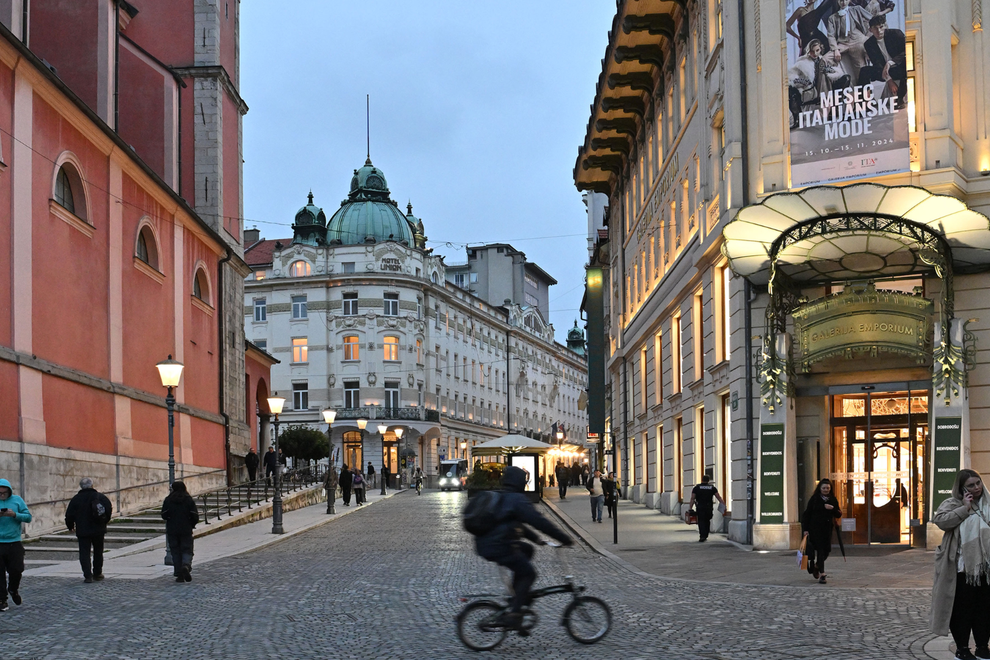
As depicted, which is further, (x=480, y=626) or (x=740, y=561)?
(x=740, y=561)

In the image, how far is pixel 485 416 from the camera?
330ft

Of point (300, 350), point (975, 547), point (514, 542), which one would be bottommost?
point (514, 542)

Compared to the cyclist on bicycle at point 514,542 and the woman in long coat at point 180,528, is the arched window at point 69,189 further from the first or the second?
the cyclist on bicycle at point 514,542

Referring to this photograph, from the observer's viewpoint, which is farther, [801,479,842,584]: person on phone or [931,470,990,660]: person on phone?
[801,479,842,584]: person on phone

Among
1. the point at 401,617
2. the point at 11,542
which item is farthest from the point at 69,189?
the point at 401,617

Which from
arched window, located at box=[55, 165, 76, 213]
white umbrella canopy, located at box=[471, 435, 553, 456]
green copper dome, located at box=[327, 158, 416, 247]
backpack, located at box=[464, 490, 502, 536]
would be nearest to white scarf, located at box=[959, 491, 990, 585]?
backpack, located at box=[464, 490, 502, 536]

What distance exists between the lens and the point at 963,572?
9258 millimetres

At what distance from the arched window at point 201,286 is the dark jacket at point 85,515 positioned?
20638 millimetres

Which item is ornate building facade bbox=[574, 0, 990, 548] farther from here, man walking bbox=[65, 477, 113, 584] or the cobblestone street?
man walking bbox=[65, 477, 113, 584]

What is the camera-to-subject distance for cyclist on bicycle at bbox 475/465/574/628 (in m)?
10.5

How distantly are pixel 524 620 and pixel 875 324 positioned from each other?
12.3 meters

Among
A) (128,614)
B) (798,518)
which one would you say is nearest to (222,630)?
(128,614)

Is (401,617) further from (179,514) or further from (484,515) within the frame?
(179,514)

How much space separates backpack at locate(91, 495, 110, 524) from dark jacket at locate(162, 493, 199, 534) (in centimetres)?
84
